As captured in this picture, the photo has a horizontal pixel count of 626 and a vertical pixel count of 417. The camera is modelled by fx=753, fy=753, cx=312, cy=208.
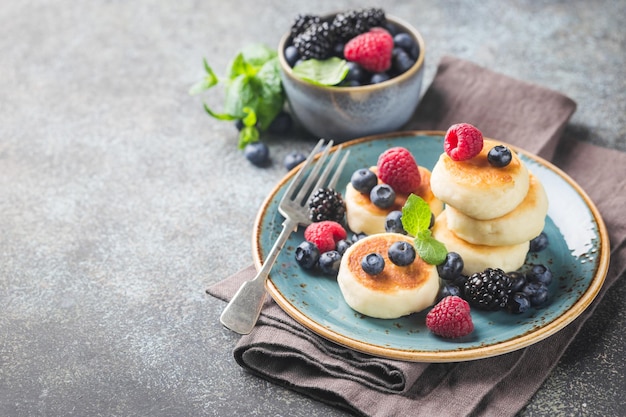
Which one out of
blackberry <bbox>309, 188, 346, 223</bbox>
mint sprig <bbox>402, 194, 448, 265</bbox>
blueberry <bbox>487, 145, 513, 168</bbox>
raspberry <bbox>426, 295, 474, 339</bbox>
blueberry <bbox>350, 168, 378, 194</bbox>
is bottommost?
blackberry <bbox>309, 188, 346, 223</bbox>

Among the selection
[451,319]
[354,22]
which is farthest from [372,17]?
[451,319]

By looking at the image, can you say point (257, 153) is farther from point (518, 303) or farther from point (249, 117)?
point (518, 303)

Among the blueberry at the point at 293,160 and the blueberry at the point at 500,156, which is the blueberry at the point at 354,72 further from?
the blueberry at the point at 500,156

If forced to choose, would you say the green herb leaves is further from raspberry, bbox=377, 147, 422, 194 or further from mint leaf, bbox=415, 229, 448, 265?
mint leaf, bbox=415, 229, 448, 265

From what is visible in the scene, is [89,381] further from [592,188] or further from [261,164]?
[592,188]

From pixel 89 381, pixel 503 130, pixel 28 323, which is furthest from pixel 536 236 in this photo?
pixel 28 323

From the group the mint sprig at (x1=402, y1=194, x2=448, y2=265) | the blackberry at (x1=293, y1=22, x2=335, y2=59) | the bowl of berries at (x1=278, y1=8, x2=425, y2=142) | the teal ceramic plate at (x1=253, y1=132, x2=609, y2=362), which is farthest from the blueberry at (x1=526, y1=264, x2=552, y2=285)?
the blackberry at (x1=293, y1=22, x2=335, y2=59)

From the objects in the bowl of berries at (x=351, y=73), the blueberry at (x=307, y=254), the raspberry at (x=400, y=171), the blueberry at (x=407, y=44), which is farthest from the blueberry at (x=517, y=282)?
the blueberry at (x=407, y=44)
